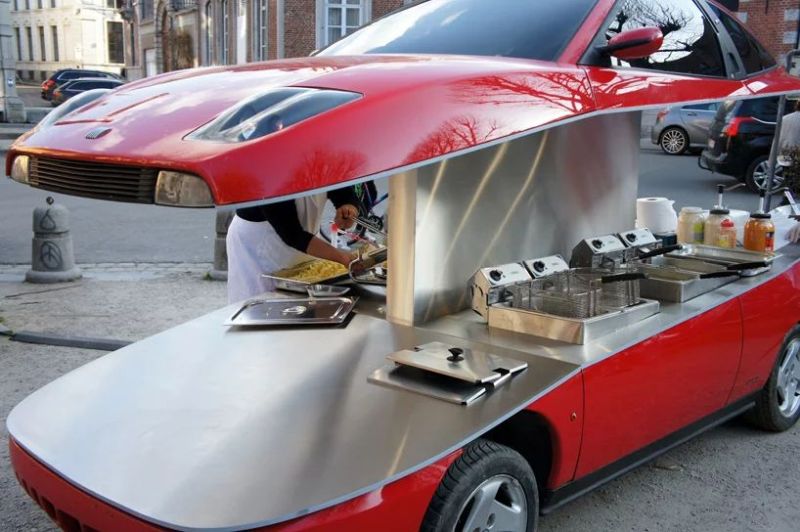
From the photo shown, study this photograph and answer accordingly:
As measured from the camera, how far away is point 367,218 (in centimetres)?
414

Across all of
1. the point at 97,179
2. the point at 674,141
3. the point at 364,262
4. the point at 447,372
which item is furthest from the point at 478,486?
the point at 674,141

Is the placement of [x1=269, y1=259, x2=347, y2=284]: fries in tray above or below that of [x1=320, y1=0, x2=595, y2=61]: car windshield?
below

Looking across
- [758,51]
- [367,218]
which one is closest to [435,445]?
[367,218]

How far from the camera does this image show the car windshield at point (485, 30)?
323 centimetres

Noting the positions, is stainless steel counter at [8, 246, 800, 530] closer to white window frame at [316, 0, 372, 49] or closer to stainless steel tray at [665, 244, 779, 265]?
stainless steel tray at [665, 244, 779, 265]

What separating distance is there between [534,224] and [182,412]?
5.62ft

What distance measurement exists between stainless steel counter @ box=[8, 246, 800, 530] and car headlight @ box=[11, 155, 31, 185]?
0.80m

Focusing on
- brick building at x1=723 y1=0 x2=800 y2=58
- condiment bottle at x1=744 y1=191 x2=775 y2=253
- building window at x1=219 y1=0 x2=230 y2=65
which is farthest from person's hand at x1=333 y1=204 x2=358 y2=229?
building window at x1=219 y1=0 x2=230 y2=65

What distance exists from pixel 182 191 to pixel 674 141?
57.4 ft

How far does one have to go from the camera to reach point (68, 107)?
2.69m

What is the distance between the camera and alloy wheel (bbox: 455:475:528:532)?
2406 millimetres

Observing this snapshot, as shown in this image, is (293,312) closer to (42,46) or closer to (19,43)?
(42,46)

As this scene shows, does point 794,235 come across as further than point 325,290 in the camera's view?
Yes

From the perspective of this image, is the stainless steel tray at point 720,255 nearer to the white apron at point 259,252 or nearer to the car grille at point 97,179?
the white apron at point 259,252
